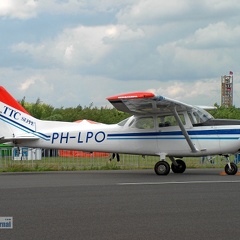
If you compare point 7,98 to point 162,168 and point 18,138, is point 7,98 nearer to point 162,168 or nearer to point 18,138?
point 18,138

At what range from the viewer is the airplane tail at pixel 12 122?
852 inches

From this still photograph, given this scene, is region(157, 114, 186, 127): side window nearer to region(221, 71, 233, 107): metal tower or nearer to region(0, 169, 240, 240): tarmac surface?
region(0, 169, 240, 240): tarmac surface

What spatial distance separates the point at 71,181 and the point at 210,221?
830 cm

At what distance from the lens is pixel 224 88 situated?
13488 centimetres

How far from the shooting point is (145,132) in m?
20.4

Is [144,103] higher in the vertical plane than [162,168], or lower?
higher

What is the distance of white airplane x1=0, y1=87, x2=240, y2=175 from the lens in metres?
19.5

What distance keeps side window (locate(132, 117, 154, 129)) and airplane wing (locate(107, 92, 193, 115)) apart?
31 centimetres

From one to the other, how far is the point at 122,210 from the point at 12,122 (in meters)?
12.0

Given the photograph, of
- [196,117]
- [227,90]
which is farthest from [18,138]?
[227,90]

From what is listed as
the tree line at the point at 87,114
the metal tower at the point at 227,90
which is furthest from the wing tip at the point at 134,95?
the metal tower at the point at 227,90

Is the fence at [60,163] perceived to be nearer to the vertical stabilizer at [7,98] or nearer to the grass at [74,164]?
the grass at [74,164]

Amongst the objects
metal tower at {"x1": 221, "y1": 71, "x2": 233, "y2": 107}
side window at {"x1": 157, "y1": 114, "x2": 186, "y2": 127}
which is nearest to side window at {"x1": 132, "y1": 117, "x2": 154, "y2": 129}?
side window at {"x1": 157, "y1": 114, "x2": 186, "y2": 127}

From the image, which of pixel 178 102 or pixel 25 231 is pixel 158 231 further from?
pixel 178 102
